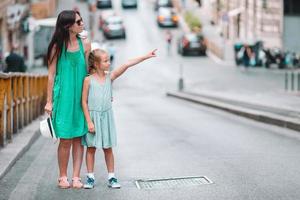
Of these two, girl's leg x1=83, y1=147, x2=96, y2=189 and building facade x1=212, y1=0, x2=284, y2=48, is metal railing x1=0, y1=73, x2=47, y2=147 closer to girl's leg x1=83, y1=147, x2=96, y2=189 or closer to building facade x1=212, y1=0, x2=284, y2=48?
girl's leg x1=83, y1=147, x2=96, y2=189

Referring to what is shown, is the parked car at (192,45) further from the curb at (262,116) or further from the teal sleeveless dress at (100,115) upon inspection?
the teal sleeveless dress at (100,115)

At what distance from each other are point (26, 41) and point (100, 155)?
44979mm

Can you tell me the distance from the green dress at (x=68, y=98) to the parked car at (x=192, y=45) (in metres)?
50.3

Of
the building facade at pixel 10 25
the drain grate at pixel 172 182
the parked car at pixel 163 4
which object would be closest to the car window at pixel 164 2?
the parked car at pixel 163 4

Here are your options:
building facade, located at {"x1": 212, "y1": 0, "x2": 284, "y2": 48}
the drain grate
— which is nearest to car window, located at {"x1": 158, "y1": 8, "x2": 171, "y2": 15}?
building facade, located at {"x1": 212, "y1": 0, "x2": 284, "y2": 48}

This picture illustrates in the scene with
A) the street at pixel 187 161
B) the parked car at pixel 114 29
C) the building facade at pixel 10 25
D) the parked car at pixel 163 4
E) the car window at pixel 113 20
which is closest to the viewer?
the street at pixel 187 161

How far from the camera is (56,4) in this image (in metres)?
78.4

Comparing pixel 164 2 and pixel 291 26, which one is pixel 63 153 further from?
pixel 164 2

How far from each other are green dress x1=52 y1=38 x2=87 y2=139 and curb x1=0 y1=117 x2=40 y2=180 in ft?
3.92

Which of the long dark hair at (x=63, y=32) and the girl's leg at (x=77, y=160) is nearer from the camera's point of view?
the long dark hair at (x=63, y=32)

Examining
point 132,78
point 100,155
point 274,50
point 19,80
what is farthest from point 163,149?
point 274,50

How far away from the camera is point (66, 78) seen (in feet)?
25.8

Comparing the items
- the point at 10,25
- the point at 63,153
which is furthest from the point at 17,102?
the point at 10,25

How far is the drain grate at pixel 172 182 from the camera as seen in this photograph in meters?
8.05
